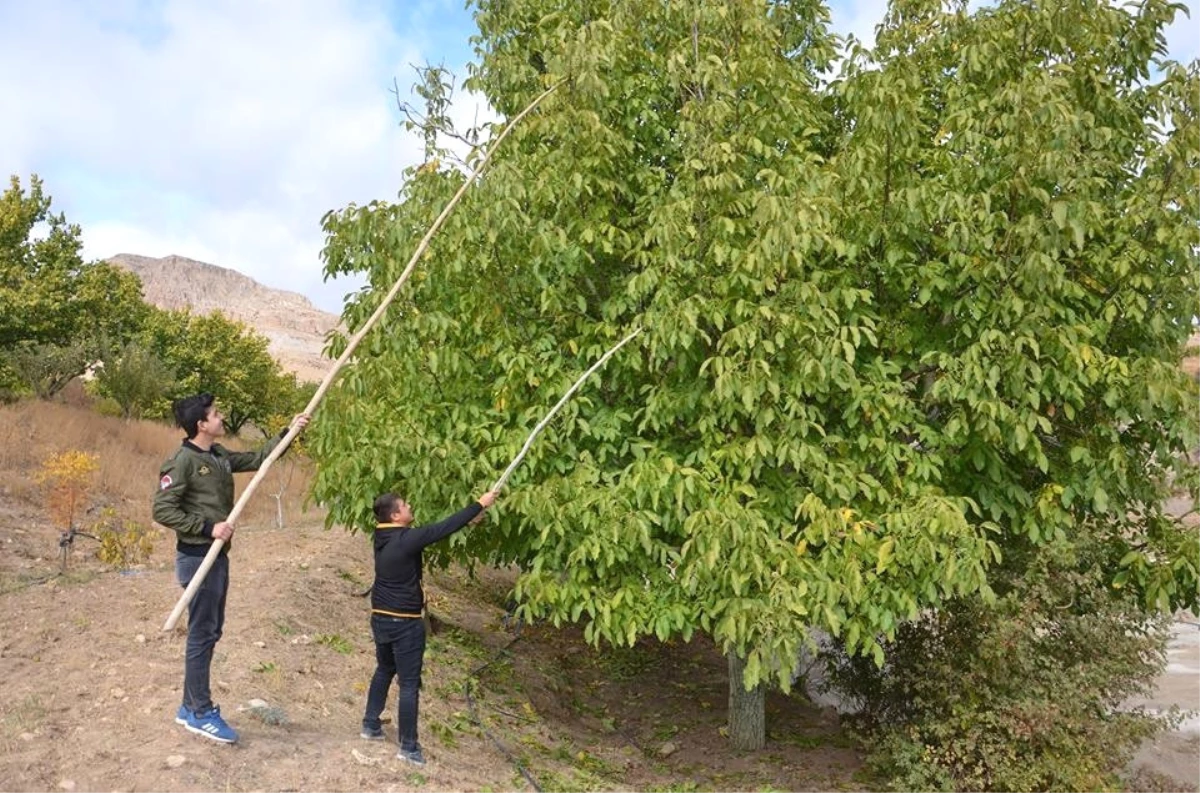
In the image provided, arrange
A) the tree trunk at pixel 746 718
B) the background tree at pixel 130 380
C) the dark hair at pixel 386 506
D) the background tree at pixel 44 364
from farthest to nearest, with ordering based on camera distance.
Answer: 1. the background tree at pixel 130 380
2. the background tree at pixel 44 364
3. the tree trunk at pixel 746 718
4. the dark hair at pixel 386 506

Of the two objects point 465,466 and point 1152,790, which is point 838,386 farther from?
point 1152,790

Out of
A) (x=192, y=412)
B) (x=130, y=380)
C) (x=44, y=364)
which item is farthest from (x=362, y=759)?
(x=130, y=380)

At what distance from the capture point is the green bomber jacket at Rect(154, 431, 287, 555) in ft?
17.5

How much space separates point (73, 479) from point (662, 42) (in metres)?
10.3

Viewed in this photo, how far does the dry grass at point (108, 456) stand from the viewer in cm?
1791

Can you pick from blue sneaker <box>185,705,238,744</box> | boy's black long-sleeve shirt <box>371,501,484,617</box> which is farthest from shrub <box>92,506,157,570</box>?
boy's black long-sleeve shirt <box>371,501,484,617</box>

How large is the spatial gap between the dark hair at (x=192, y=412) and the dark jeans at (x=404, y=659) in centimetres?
161

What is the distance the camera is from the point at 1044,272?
269 inches

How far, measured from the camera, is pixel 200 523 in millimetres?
5414

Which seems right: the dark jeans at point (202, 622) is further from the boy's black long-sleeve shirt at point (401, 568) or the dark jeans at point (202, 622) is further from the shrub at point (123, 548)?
the shrub at point (123, 548)

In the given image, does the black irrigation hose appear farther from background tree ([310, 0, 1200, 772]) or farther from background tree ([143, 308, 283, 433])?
background tree ([143, 308, 283, 433])

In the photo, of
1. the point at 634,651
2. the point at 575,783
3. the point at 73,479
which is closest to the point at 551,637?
the point at 634,651


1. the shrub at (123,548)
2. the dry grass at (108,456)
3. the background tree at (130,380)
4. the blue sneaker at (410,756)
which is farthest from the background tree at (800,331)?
the background tree at (130,380)

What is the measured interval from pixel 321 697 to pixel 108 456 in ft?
56.9
